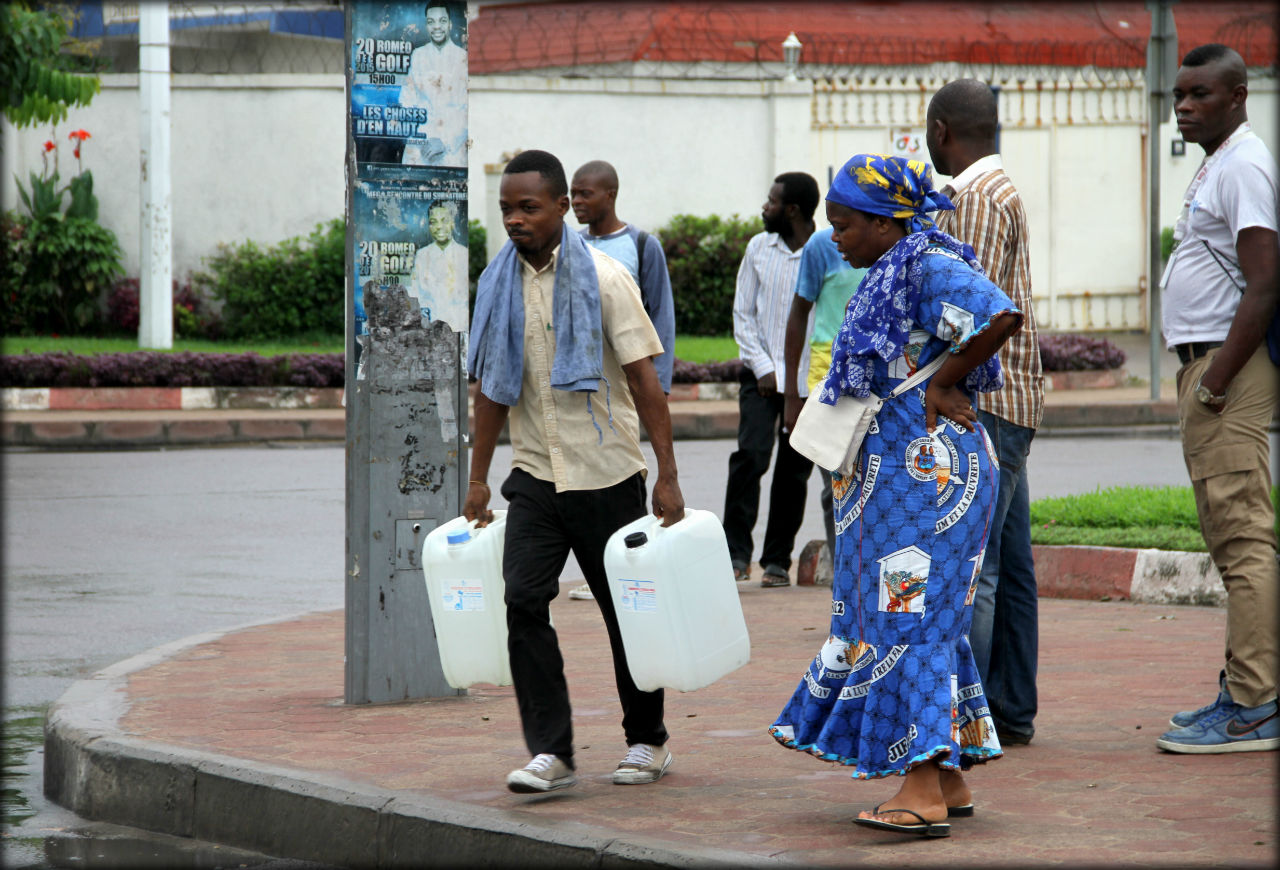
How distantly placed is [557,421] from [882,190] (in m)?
1.12

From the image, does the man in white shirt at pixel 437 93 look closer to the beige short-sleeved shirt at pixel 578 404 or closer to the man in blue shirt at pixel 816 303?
the beige short-sleeved shirt at pixel 578 404

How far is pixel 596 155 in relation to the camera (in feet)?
70.8

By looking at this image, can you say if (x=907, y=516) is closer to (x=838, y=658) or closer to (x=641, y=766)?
(x=838, y=658)

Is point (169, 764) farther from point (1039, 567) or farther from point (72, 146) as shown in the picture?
point (72, 146)

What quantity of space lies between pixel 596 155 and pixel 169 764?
17.6 m

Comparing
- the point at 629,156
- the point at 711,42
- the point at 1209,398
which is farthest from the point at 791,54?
the point at 1209,398

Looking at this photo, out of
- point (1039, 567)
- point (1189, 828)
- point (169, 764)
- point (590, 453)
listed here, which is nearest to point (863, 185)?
point (590, 453)

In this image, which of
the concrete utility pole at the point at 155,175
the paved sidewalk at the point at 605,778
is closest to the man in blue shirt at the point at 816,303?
the paved sidewalk at the point at 605,778

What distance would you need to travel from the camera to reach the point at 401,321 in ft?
18.3

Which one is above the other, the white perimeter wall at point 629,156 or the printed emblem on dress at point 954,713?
the white perimeter wall at point 629,156

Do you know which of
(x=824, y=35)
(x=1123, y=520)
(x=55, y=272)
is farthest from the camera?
(x=824, y=35)

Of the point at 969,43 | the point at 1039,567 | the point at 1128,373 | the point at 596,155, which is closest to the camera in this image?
the point at 1039,567

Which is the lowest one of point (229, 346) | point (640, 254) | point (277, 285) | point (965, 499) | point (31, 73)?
point (965, 499)

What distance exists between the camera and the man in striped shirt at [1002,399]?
470cm
